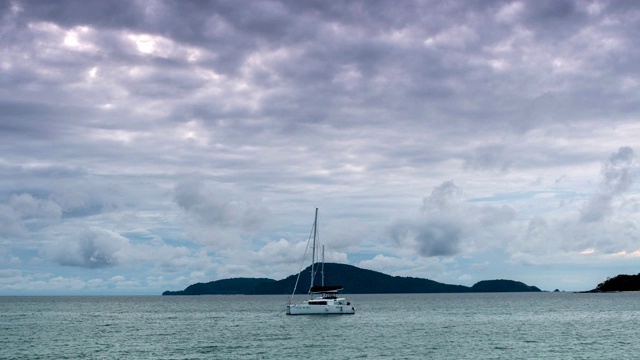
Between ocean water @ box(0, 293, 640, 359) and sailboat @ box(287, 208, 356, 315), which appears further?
sailboat @ box(287, 208, 356, 315)

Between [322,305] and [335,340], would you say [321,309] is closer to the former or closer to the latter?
[322,305]

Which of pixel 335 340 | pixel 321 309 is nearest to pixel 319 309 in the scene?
pixel 321 309

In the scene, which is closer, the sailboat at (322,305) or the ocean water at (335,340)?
the ocean water at (335,340)

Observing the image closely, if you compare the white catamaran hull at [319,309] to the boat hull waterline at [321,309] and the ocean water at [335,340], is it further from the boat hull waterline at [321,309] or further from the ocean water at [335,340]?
the ocean water at [335,340]

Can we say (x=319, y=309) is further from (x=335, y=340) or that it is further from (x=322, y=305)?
(x=335, y=340)

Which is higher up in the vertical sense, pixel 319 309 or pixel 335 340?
pixel 319 309

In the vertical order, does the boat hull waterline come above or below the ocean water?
above

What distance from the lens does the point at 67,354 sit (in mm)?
84375

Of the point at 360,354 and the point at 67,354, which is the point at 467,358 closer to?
the point at 360,354

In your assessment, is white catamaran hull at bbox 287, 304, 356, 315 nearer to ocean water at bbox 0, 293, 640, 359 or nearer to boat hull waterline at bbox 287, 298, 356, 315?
boat hull waterline at bbox 287, 298, 356, 315

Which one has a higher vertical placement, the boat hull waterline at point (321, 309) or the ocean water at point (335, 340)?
the boat hull waterline at point (321, 309)

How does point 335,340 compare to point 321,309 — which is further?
point 321,309

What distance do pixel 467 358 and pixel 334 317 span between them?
75.9 metres

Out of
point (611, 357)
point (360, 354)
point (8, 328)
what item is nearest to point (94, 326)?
point (8, 328)
